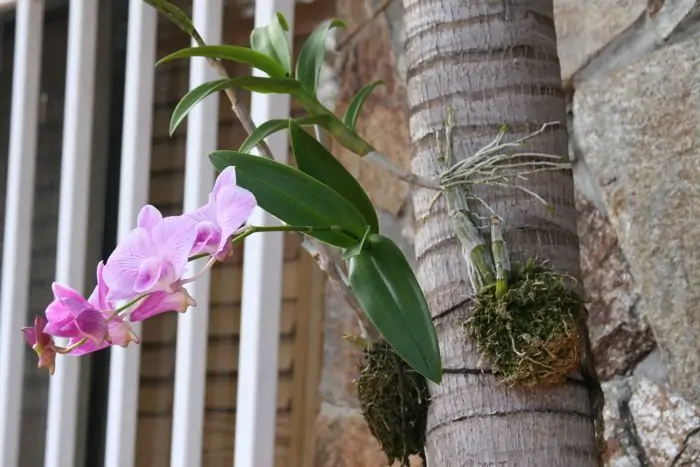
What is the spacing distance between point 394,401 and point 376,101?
0.78 meters

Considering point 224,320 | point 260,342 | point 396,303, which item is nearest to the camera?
point 396,303

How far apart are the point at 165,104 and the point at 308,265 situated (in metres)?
0.41

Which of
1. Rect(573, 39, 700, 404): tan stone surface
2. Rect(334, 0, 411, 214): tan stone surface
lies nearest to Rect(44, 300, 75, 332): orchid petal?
Rect(573, 39, 700, 404): tan stone surface

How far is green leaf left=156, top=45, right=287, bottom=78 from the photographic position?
0.66 m

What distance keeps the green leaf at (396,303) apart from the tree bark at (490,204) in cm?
3

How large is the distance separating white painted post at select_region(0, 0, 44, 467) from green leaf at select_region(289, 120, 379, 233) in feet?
2.90

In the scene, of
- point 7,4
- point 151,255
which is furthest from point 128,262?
point 7,4

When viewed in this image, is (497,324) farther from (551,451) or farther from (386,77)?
(386,77)

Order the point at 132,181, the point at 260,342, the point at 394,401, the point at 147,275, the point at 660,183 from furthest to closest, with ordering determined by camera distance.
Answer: the point at 132,181, the point at 260,342, the point at 660,183, the point at 394,401, the point at 147,275

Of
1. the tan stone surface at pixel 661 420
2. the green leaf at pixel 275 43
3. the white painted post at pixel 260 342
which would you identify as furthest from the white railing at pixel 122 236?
the tan stone surface at pixel 661 420

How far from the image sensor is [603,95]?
43.0 inches

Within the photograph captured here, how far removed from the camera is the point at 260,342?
1.12 meters

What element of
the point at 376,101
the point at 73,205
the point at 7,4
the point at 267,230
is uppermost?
the point at 7,4

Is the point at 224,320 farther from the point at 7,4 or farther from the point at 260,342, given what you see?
the point at 7,4
